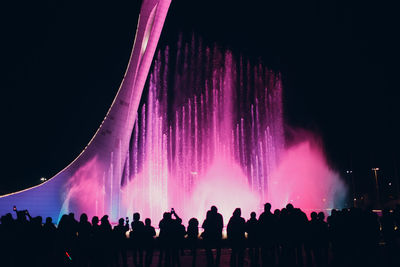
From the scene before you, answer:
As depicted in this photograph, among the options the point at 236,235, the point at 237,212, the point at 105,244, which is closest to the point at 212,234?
the point at 236,235

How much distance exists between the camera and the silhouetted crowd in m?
6.15

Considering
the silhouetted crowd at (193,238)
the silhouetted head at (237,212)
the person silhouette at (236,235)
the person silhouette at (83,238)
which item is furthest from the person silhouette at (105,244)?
the silhouetted head at (237,212)

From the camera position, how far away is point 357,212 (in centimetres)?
673

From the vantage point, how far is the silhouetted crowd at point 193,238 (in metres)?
6.15

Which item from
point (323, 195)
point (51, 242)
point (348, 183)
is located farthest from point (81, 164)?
point (348, 183)

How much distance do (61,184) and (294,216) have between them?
12183mm

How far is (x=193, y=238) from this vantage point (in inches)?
256

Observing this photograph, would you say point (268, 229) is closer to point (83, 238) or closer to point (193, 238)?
point (193, 238)

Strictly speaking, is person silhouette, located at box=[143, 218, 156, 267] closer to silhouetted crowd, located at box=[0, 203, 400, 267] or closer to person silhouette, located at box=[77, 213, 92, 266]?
silhouetted crowd, located at box=[0, 203, 400, 267]

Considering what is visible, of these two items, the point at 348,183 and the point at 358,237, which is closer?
the point at 358,237

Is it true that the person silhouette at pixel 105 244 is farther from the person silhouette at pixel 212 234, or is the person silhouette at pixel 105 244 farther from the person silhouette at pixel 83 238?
the person silhouette at pixel 212 234

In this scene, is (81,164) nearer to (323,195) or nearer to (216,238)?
(216,238)

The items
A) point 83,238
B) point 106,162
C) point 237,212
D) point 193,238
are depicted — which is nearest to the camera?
point 237,212

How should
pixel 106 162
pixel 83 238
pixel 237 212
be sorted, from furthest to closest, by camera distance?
1. pixel 106 162
2. pixel 83 238
3. pixel 237 212
